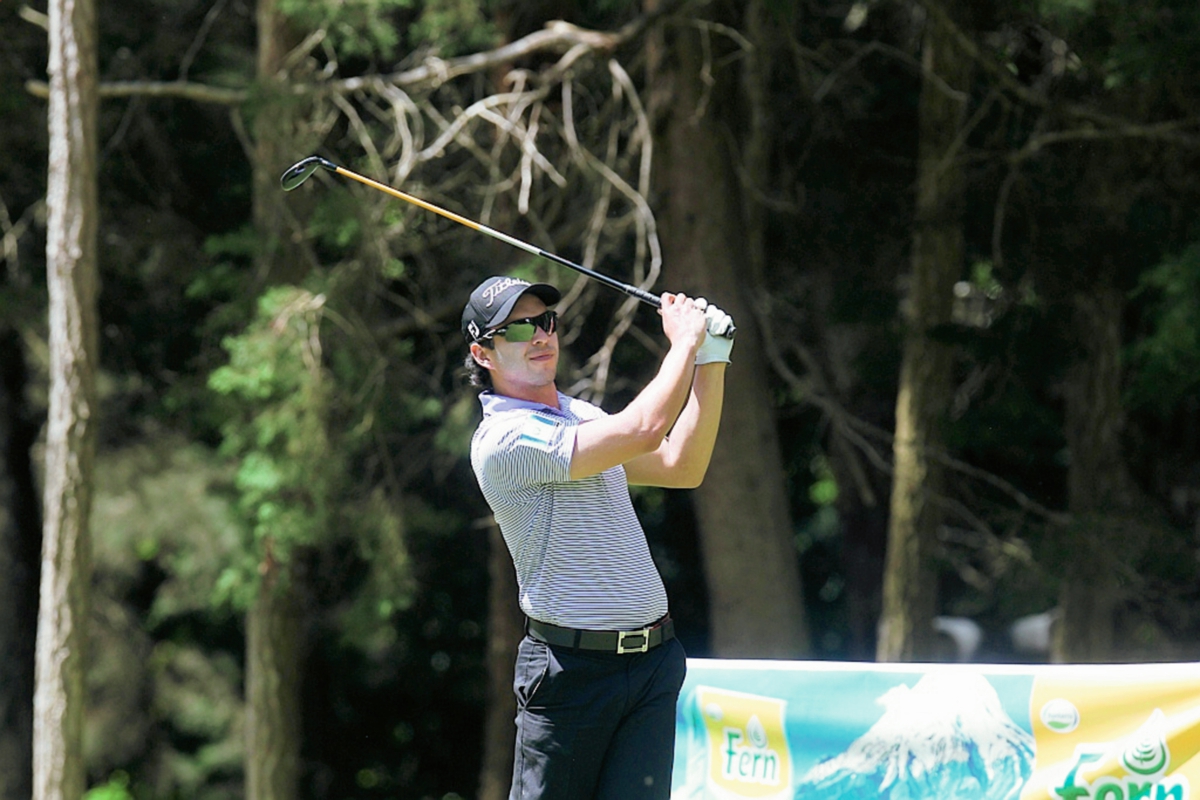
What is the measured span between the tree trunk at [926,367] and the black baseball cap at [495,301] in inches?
226

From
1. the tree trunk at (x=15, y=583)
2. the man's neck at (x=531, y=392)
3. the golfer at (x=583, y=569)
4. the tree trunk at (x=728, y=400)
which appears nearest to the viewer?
the golfer at (x=583, y=569)

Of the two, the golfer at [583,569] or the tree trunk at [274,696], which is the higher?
the golfer at [583,569]

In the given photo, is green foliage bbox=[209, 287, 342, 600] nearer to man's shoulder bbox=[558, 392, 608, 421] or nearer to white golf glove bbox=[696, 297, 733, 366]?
man's shoulder bbox=[558, 392, 608, 421]

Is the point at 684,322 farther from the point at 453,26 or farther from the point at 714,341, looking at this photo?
the point at 453,26

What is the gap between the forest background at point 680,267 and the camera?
872cm

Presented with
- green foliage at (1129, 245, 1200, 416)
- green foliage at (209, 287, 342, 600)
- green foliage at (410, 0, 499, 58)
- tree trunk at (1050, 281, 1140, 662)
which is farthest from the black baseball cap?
tree trunk at (1050, 281, 1140, 662)

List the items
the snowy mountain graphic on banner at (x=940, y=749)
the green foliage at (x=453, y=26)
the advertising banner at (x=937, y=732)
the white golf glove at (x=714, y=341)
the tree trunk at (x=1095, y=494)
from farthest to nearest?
the tree trunk at (x=1095, y=494) < the green foliage at (x=453, y=26) < the snowy mountain graphic on banner at (x=940, y=749) < the advertising banner at (x=937, y=732) < the white golf glove at (x=714, y=341)

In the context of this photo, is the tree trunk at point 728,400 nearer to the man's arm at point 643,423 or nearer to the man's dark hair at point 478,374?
the man's dark hair at point 478,374

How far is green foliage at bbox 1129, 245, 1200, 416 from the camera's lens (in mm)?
7059

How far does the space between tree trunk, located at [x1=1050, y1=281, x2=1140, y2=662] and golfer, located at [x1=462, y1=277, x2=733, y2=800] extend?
6.16 m

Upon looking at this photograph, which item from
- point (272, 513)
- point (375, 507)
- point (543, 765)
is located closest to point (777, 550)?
point (375, 507)

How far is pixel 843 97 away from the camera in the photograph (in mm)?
10094

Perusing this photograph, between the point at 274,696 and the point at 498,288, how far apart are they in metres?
7.60

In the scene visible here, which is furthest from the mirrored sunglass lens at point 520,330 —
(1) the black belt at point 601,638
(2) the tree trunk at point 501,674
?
(2) the tree trunk at point 501,674
